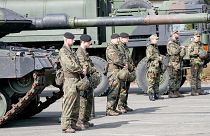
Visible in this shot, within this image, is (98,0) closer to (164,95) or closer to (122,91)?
(164,95)

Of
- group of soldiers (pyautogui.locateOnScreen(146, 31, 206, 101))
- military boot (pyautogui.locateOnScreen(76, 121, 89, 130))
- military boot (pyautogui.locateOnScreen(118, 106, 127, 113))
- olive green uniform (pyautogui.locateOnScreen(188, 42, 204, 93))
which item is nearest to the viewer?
military boot (pyautogui.locateOnScreen(76, 121, 89, 130))

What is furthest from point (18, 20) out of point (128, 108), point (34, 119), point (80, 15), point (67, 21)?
point (80, 15)

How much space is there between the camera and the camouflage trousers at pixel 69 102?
11.3 metres

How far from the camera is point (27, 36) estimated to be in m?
19.1

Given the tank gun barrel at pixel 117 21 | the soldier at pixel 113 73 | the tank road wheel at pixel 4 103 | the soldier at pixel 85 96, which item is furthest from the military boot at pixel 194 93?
the tank road wheel at pixel 4 103

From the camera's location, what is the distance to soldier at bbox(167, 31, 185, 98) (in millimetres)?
17844

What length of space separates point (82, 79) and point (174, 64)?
22.9 feet

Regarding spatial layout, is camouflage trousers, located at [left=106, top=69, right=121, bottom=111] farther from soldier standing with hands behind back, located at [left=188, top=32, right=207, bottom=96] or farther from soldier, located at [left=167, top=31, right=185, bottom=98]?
soldier standing with hands behind back, located at [left=188, top=32, right=207, bottom=96]

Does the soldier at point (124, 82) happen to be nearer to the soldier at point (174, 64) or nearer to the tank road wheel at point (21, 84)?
the tank road wheel at point (21, 84)

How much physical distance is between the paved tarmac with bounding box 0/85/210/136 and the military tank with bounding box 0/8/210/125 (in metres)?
0.55

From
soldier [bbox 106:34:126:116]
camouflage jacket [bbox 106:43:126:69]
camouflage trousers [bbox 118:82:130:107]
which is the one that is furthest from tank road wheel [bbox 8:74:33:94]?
camouflage trousers [bbox 118:82:130:107]

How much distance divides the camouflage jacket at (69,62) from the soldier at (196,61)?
7457mm

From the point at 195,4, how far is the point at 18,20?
296 inches

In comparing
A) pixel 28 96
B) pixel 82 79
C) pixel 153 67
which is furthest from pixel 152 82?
pixel 82 79
